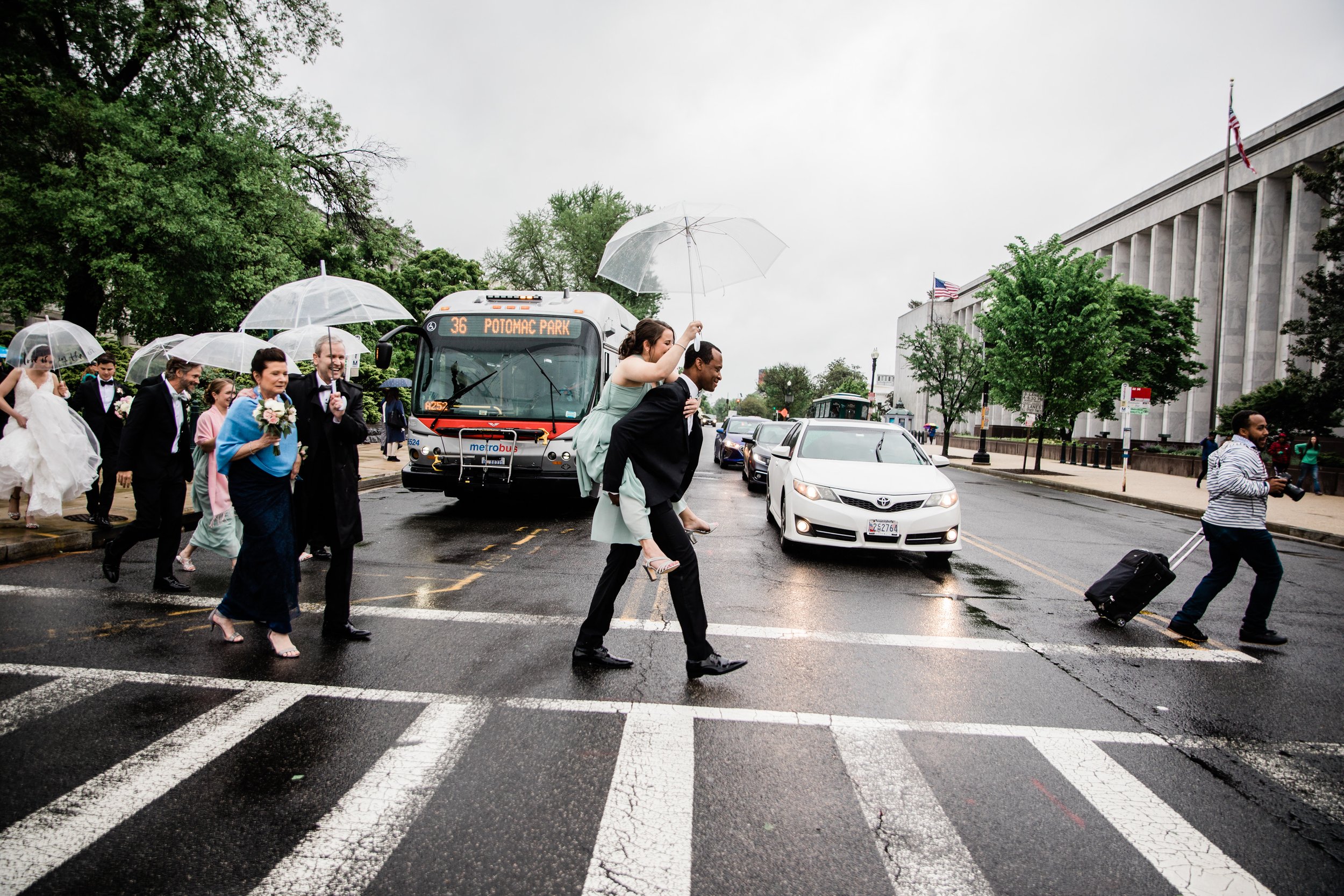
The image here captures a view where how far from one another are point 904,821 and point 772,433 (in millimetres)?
15528

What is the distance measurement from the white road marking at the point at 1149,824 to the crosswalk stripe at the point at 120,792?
3785 millimetres

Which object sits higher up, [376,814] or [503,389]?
[503,389]

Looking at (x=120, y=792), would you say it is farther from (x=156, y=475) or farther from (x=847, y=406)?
(x=847, y=406)

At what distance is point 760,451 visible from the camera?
1692 cm

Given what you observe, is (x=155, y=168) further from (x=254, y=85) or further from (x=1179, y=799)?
(x=1179, y=799)

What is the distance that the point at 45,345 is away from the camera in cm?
817

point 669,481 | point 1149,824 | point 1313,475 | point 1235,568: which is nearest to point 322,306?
point 669,481

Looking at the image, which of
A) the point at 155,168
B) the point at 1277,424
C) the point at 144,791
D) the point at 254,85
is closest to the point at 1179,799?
the point at 144,791

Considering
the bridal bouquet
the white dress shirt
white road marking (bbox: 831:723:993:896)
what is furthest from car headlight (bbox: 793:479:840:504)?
the white dress shirt

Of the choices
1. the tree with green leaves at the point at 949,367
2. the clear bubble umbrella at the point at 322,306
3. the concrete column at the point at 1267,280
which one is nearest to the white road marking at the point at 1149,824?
the clear bubble umbrella at the point at 322,306

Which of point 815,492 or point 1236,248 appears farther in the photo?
point 1236,248

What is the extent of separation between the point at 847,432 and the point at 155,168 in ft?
A: 52.3

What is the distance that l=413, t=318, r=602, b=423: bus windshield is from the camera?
11.2m

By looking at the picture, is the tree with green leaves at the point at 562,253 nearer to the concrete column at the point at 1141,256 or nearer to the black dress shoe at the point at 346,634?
the concrete column at the point at 1141,256
